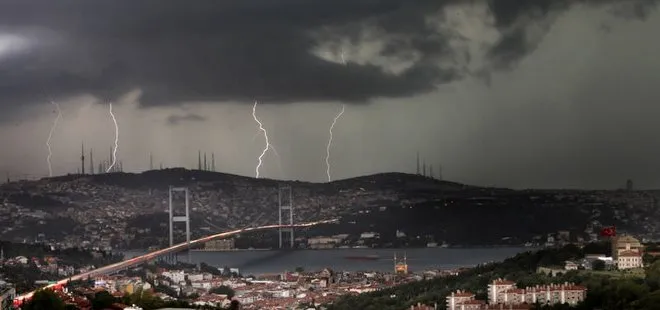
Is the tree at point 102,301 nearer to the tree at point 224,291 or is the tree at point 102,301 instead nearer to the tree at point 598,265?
the tree at point 224,291

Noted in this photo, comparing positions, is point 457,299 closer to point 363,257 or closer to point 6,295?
point 6,295

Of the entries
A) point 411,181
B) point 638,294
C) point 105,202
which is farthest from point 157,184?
point 638,294

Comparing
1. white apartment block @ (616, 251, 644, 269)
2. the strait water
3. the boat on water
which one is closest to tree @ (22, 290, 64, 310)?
white apartment block @ (616, 251, 644, 269)

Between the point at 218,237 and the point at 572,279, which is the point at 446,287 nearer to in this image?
the point at 572,279

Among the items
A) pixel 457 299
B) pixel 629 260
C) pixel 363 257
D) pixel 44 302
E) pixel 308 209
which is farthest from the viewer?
pixel 308 209

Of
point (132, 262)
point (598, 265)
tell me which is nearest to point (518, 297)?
point (598, 265)

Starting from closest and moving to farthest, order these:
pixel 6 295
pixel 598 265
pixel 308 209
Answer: pixel 6 295 < pixel 598 265 < pixel 308 209

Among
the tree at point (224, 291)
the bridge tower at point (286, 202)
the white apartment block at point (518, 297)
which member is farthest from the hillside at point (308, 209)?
the white apartment block at point (518, 297)
